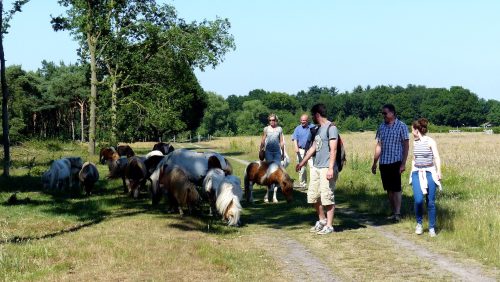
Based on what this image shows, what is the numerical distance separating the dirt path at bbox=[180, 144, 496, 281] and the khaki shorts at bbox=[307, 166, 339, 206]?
910 millimetres

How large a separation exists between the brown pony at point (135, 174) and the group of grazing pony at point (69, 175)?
1195mm

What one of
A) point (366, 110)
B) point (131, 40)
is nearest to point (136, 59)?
point (131, 40)

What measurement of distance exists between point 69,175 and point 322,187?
9.74 metres

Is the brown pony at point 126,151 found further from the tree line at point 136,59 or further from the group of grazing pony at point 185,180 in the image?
the tree line at point 136,59

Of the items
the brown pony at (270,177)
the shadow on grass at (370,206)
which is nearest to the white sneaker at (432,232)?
the shadow on grass at (370,206)

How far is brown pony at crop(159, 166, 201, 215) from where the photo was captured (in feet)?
37.5

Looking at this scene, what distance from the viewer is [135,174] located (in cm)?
1465

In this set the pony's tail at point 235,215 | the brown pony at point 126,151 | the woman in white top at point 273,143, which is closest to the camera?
the pony's tail at point 235,215

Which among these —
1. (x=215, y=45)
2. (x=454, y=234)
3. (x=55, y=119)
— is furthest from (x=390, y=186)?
(x=55, y=119)

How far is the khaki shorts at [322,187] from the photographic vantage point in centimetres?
941

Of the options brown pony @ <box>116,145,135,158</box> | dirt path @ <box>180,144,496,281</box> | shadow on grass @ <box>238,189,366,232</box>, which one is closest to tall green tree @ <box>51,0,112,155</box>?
brown pony @ <box>116,145,135,158</box>

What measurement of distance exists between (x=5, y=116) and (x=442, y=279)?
16.5 m

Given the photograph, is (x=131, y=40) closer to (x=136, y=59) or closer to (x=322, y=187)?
(x=136, y=59)

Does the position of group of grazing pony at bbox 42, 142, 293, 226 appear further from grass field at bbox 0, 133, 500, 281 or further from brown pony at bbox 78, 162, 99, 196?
grass field at bbox 0, 133, 500, 281
